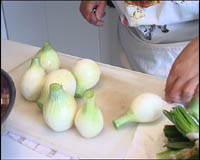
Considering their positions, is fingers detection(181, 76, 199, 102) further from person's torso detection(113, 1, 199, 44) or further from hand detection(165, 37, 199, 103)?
person's torso detection(113, 1, 199, 44)

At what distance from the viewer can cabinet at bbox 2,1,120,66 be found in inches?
62.1

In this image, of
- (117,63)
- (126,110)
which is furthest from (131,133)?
(117,63)

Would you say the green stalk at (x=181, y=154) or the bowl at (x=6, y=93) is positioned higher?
the bowl at (x=6, y=93)

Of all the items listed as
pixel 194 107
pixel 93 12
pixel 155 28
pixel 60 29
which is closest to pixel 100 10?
pixel 93 12

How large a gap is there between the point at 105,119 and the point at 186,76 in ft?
0.58

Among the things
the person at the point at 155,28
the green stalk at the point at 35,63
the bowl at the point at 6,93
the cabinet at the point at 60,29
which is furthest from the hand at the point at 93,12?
the cabinet at the point at 60,29

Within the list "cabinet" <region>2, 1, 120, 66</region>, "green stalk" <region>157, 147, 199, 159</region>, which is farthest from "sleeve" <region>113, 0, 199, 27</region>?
"cabinet" <region>2, 1, 120, 66</region>

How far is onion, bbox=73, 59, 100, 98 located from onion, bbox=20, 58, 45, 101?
0.07m

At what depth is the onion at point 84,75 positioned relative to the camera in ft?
2.08

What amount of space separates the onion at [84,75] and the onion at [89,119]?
0.34ft

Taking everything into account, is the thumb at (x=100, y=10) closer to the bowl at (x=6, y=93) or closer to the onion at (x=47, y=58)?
the onion at (x=47, y=58)

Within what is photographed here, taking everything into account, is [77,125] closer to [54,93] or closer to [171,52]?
[54,93]

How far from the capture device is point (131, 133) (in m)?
0.55

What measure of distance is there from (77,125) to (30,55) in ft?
1.13
